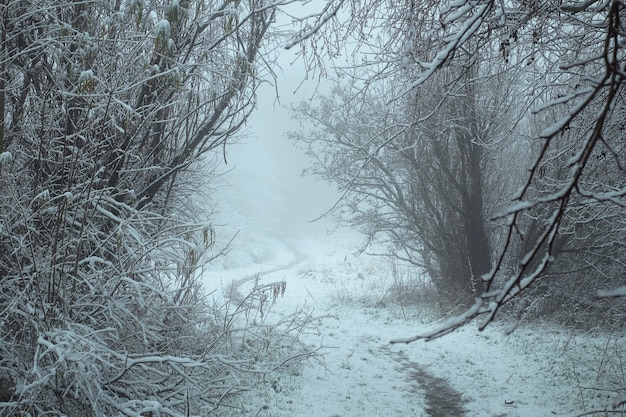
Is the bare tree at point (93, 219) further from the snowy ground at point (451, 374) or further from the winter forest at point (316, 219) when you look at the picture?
the snowy ground at point (451, 374)

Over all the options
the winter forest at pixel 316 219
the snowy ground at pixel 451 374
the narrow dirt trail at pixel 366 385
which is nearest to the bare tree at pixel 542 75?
the winter forest at pixel 316 219

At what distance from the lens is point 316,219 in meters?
4.55

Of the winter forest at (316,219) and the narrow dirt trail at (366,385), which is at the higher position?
the winter forest at (316,219)

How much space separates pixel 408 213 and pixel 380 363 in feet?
18.9

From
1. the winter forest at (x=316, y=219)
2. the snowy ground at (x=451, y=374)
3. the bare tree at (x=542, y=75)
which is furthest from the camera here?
the snowy ground at (x=451, y=374)

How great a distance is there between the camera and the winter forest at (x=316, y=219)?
11.5ft

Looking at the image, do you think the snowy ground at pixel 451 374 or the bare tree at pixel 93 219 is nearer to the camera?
the bare tree at pixel 93 219

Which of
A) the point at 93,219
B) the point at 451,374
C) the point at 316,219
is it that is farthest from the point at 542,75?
the point at 93,219

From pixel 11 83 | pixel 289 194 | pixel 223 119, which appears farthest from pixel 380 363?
pixel 289 194

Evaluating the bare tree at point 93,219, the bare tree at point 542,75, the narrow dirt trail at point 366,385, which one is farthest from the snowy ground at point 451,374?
the bare tree at point 93,219

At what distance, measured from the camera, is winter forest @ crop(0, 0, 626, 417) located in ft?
11.5

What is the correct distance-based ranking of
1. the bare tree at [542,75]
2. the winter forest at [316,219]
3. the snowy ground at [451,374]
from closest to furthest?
the bare tree at [542,75] → the winter forest at [316,219] → the snowy ground at [451,374]

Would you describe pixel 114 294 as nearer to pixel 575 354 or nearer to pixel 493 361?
pixel 493 361

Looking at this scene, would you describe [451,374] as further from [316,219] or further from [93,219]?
[93,219]
